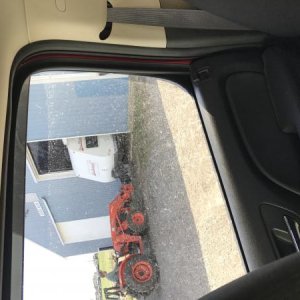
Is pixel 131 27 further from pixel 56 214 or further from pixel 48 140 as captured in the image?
pixel 56 214

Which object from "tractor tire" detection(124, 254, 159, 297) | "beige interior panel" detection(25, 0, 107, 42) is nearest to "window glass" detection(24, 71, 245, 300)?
"tractor tire" detection(124, 254, 159, 297)

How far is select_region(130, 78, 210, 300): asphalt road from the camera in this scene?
1.23 m

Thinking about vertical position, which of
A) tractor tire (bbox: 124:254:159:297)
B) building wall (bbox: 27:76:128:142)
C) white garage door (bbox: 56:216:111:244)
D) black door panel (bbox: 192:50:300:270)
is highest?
building wall (bbox: 27:76:128:142)

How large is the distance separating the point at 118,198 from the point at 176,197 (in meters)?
0.21

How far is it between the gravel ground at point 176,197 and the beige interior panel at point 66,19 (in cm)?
24

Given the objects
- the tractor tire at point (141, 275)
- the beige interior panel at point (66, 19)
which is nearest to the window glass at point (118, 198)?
the tractor tire at point (141, 275)

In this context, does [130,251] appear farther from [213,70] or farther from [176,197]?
[213,70]

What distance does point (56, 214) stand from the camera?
3.89ft

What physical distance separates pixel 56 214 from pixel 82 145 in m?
0.20

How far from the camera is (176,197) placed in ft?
4.57

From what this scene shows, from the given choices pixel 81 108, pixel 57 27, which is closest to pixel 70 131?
pixel 81 108

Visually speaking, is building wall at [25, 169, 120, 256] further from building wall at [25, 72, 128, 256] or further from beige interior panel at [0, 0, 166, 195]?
beige interior panel at [0, 0, 166, 195]

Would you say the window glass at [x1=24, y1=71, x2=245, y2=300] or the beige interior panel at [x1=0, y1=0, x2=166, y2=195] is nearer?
the beige interior panel at [x1=0, y1=0, x2=166, y2=195]

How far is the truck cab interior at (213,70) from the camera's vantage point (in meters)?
1.02
